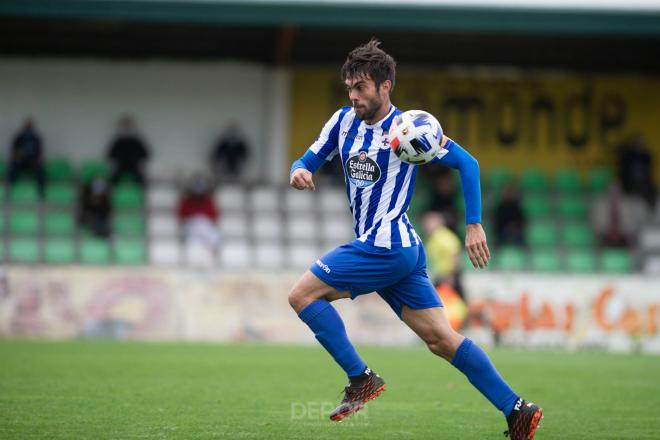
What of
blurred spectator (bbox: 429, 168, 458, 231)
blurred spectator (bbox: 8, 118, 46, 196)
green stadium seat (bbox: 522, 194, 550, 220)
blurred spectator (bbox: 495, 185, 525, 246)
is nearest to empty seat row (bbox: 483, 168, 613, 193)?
green stadium seat (bbox: 522, 194, 550, 220)

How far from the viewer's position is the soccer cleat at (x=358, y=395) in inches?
242

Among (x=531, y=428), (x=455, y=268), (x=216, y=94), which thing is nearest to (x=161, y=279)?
(x=455, y=268)

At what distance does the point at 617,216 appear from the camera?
20.7 m

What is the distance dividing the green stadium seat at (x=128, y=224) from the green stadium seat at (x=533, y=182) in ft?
26.1

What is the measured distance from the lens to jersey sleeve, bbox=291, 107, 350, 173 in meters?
6.51

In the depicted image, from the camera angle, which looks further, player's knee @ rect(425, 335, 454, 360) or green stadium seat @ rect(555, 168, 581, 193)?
green stadium seat @ rect(555, 168, 581, 193)

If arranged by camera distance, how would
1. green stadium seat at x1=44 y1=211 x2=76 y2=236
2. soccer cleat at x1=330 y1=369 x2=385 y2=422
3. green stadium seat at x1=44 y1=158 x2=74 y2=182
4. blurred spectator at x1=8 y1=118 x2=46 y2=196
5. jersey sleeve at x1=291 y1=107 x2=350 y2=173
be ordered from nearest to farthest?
soccer cleat at x1=330 y1=369 x2=385 y2=422, jersey sleeve at x1=291 y1=107 x2=350 y2=173, green stadium seat at x1=44 y1=211 x2=76 y2=236, blurred spectator at x1=8 y1=118 x2=46 y2=196, green stadium seat at x1=44 y1=158 x2=74 y2=182

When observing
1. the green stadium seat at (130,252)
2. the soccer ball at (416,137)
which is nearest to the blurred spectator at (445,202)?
the green stadium seat at (130,252)

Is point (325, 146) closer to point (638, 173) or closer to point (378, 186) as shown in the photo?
point (378, 186)

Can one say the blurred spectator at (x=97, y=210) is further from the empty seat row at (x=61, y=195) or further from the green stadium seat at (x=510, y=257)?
the green stadium seat at (x=510, y=257)

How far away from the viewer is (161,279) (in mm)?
16516

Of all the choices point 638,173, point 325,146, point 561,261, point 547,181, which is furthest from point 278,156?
point 325,146

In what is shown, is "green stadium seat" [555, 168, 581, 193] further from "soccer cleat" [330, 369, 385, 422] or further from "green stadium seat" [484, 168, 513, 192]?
"soccer cleat" [330, 369, 385, 422]

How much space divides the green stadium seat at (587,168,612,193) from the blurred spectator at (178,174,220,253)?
807 centimetres
